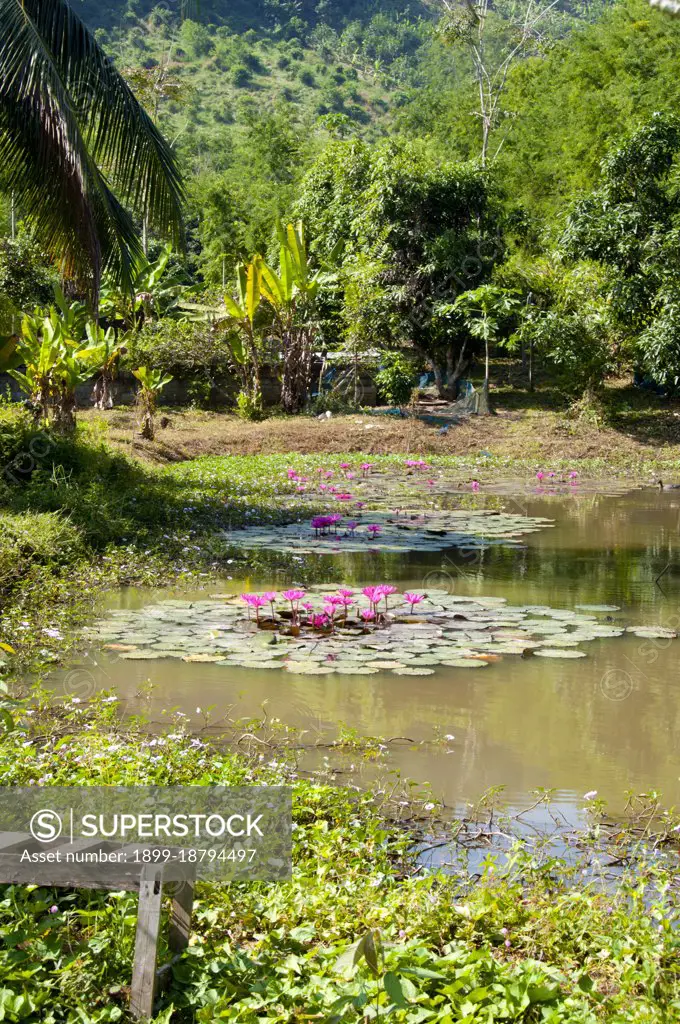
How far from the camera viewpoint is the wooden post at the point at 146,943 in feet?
7.30

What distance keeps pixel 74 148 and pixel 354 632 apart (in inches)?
208

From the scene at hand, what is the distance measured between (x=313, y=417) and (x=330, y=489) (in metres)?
6.94

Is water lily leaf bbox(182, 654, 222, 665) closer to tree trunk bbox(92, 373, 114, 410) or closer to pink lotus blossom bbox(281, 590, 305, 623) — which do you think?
pink lotus blossom bbox(281, 590, 305, 623)

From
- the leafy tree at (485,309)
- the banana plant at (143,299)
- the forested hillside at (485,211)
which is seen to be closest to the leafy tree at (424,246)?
the forested hillside at (485,211)

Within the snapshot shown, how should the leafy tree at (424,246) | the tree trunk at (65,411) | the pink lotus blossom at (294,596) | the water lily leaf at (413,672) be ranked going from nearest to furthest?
the water lily leaf at (413,672) < the pink lotus blossom at (294,596) < the tree trunk at (65,411) < the leafy tree at (424,246)

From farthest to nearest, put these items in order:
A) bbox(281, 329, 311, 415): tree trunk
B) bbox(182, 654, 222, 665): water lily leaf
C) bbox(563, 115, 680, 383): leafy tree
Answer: bbox(281, 329, 311, 415): tree trunk → bbox(563, 115, 680, 383): leafy tree → bbox(182, 654, 222, 665): water lily leaf

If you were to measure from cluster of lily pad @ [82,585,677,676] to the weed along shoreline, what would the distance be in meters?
0.03

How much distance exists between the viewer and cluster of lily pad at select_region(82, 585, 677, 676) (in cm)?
590

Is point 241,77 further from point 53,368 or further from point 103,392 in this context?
point 53,368

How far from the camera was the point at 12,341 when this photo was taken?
34.9 ft

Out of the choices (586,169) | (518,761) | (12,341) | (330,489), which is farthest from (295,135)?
(518,761)

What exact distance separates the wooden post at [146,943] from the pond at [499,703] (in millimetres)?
1938

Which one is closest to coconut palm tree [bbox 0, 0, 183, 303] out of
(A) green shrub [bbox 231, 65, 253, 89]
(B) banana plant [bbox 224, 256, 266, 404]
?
(B) banana plant [bbox 224, 256, 266, 404]

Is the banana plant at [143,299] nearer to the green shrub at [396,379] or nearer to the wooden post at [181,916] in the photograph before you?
the green shrub at [396,379]
